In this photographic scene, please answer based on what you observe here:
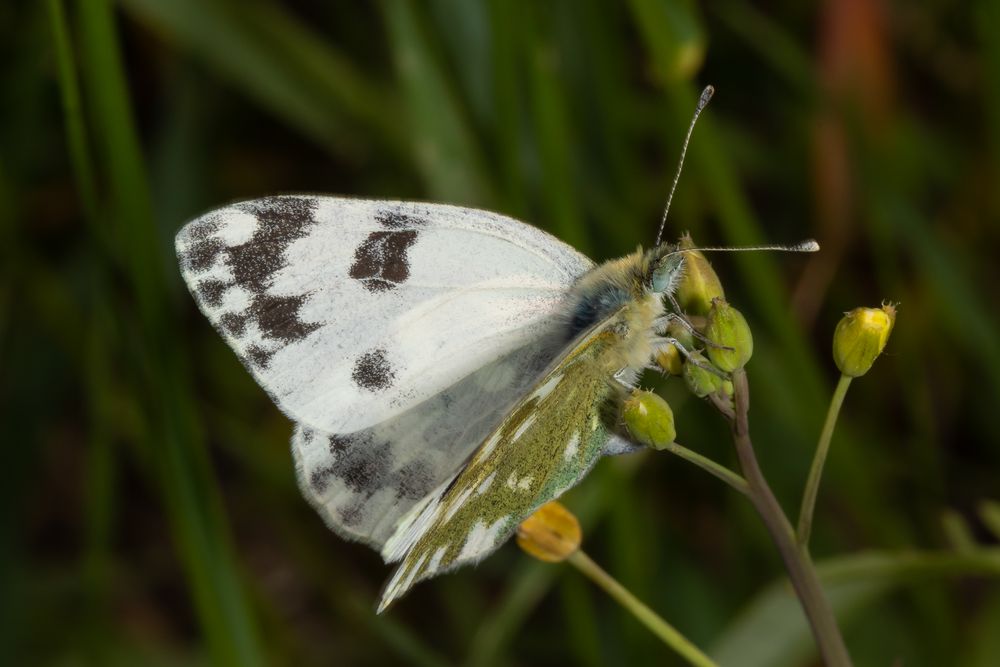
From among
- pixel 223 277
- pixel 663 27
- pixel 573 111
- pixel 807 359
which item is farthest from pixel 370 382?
pixel 573 111

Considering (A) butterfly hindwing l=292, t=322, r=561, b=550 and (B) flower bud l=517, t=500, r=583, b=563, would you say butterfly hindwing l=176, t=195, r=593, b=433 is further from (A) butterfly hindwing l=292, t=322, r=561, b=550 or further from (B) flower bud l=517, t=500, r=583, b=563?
(B) flower bud l=517, t=500, r=583, b=563

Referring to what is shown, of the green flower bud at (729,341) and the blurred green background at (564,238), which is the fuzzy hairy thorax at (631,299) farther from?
the blurred green background at (564,238)

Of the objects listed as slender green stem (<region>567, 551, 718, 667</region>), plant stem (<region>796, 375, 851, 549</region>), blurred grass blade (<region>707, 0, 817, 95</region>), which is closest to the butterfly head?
plant stem (<region>796, 375, 851, 549</region>)

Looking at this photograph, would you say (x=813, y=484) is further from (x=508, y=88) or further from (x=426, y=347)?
(x=508, y=88)

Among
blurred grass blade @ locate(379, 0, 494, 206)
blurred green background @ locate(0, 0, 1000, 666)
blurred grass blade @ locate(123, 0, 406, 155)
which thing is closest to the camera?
blurred green background @ locate(0, 0, 1000, 666)

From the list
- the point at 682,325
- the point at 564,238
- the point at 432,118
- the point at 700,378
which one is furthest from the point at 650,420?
the point at 432,118

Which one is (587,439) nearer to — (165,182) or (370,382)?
(370,382)
